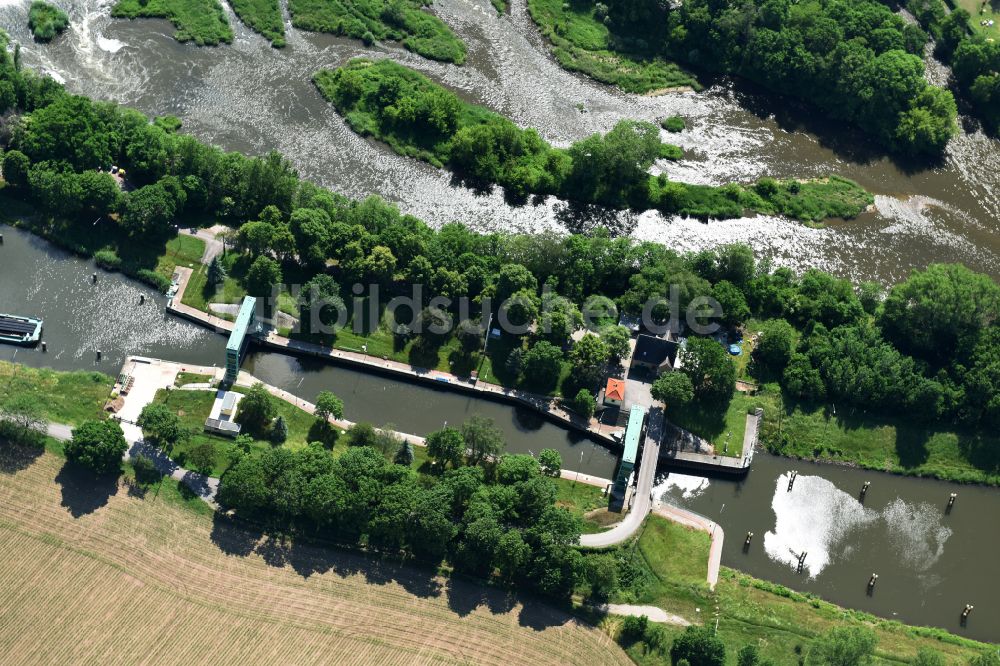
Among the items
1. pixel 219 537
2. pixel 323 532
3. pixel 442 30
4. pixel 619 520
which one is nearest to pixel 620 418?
pixel 619 520

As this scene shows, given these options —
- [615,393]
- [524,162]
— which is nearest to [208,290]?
[524,162]

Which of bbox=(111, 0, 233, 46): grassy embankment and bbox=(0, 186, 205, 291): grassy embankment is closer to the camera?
bbox=(0, 186, 205, 291): grassy embankment

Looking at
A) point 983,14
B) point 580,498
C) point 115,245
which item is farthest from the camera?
point 983,14

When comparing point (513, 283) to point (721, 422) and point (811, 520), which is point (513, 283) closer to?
point (721, 422)

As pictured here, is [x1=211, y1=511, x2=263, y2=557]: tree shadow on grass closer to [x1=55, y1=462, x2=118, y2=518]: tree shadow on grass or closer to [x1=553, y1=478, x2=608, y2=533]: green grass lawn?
[x1=55, y1=462, x2=118, y2=518]: tree shadow on grass

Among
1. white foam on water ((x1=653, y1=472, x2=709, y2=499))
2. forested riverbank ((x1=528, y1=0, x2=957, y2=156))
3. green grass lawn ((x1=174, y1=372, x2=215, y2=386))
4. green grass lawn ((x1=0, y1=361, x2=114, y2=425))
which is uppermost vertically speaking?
forested riverbank ((x1=528, y1=0, x2=957, y2=156))

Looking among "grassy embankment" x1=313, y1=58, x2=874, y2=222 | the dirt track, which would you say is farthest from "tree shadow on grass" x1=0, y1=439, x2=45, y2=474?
"grassy embankment" x1=313, y1=58, x2=874, y2=222
